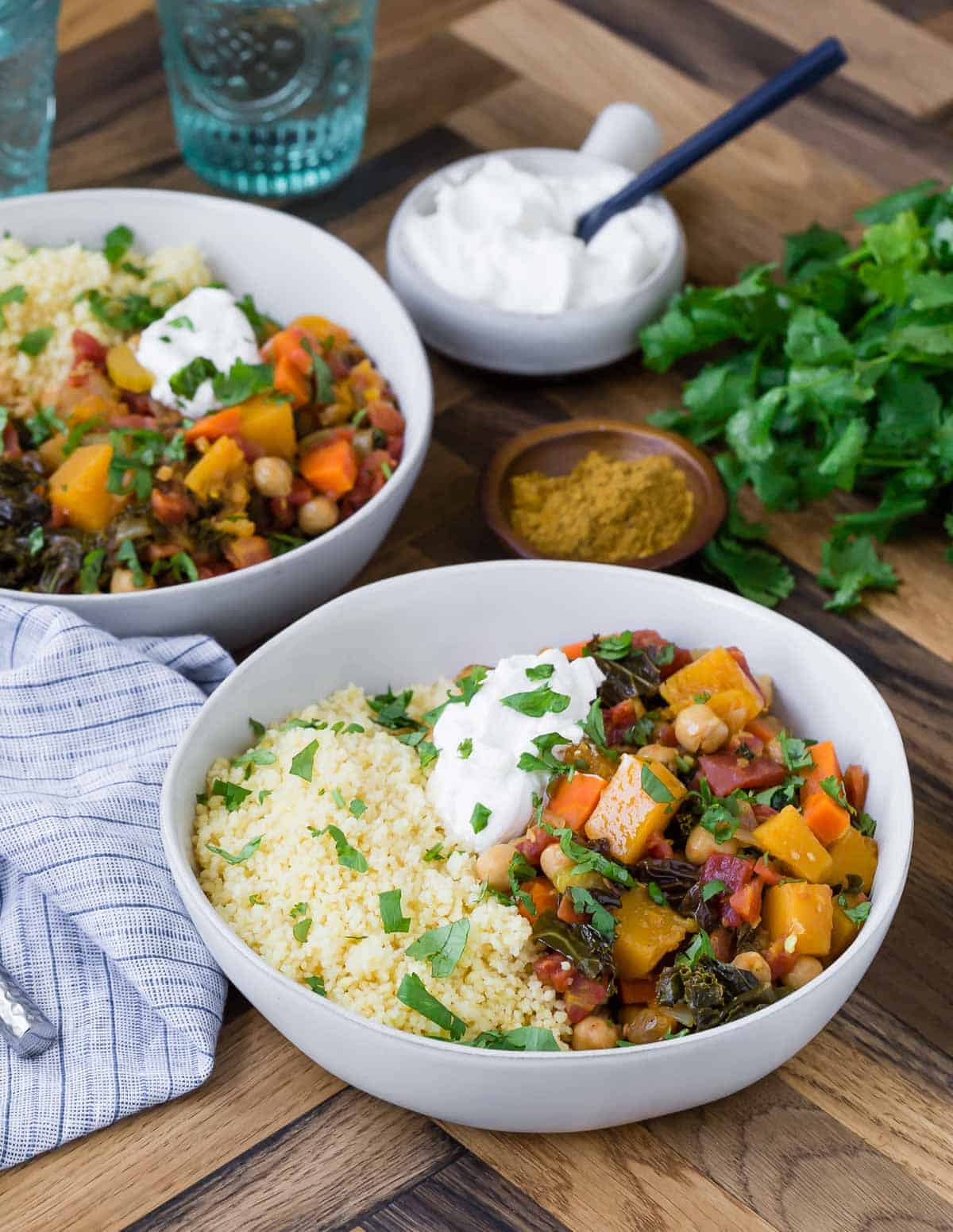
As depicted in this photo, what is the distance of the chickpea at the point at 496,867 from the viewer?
1.96m

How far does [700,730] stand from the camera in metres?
2.09

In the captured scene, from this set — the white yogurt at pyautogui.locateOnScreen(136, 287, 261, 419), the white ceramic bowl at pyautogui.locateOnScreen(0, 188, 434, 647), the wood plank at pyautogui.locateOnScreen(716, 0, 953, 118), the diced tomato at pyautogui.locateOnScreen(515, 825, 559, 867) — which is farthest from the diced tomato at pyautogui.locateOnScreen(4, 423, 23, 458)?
the wood plank at pyautogui.locateOnScreen(716, 0, 953, 118)

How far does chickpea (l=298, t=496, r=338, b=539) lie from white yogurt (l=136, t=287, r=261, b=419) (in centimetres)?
24

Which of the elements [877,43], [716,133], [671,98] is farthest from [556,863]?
[877,43]

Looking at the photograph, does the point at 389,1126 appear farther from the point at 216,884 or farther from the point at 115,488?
the point at 115,488

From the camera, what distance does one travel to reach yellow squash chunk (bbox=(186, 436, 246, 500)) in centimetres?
245

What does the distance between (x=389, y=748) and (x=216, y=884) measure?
313 mm

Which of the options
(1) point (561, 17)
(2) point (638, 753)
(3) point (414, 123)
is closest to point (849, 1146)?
(2) point (638, 753)

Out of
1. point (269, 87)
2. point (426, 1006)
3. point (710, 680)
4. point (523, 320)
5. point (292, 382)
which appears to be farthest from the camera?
point (269, 87)

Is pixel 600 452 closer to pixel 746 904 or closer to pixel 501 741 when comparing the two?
pixel 501 741

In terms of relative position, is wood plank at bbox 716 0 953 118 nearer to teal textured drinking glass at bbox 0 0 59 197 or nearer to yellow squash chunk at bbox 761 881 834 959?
teal textured drinking glass at bbox 0 0 59 197

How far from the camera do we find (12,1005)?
1.96 metres

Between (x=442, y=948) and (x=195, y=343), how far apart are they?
124cm

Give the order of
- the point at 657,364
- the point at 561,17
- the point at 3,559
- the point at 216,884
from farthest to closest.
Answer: the point at 561,17
the point at 657,364
the point at 3,559
the point at 216,884
